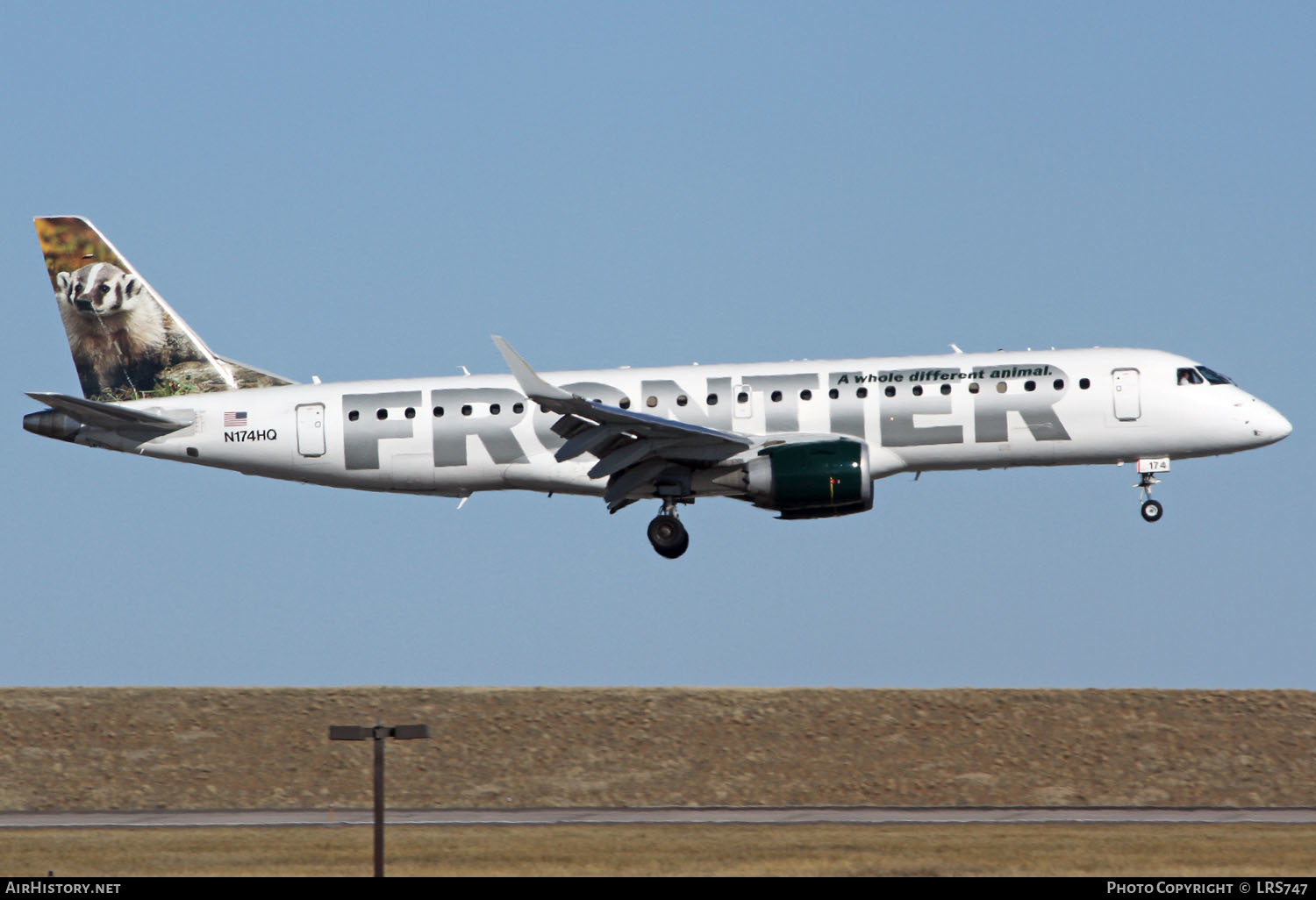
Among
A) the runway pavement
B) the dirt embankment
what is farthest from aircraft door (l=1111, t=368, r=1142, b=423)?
the dirt embankment

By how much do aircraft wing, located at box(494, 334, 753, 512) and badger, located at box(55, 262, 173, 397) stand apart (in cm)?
1285

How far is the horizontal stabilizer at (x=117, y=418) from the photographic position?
42812 mm

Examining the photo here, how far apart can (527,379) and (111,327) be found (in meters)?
15.7

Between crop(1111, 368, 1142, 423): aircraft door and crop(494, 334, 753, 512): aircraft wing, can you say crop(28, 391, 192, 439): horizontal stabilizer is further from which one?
crop(1111, 368, 1142, 423): aircraft door

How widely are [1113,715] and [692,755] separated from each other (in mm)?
11709

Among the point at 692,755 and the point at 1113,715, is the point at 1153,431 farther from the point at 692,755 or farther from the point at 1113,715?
the point at 692,755

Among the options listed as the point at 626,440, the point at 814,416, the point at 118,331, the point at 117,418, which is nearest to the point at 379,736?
the point at 626,440

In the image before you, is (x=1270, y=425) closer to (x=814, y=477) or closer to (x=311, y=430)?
(x=814, y=477)

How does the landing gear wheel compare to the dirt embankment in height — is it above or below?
above

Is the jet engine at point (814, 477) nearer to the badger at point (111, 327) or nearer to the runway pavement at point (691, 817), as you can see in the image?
the runway pavement at point (691, 817)

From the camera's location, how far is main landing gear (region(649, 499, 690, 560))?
42.7 m

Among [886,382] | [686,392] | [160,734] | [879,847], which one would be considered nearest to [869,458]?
[886,382]

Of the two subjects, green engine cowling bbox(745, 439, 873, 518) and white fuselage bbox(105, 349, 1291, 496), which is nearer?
green engine cowling bbox(745, 439, 873, 518)

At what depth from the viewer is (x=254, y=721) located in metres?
51.2
